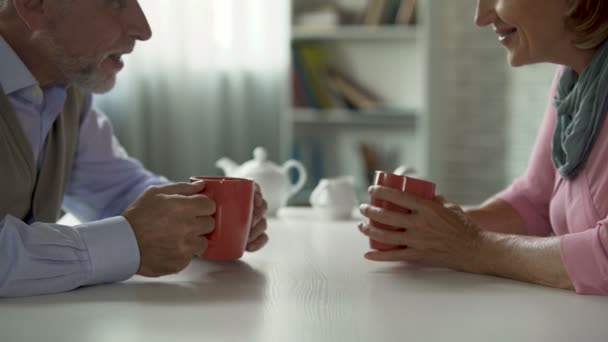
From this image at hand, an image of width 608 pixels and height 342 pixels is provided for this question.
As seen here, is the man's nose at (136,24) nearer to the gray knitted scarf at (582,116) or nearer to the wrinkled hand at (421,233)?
the wrinkled hand at (421,233)

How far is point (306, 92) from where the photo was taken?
4.06 metres

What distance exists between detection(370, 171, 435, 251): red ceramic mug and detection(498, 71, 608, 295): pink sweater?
20 cm

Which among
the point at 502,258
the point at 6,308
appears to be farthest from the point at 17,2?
the point at 502,258

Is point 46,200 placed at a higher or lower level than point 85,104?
lower

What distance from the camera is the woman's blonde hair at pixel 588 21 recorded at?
1205mm

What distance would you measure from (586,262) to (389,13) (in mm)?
3033

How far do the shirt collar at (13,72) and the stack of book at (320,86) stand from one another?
284 cm

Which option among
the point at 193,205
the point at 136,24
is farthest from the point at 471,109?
the point at 193,205

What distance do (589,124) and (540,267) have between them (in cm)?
27

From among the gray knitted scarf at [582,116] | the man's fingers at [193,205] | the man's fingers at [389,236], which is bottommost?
the man's fingers at [389,236]

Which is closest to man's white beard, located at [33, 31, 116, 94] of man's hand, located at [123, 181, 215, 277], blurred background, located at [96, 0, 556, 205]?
man's hand, located at [123, 181, 215, 277]

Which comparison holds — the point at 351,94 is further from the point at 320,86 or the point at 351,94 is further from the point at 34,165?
the point at 34,165

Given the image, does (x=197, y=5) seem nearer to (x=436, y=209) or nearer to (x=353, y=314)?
(x=436, y=209)

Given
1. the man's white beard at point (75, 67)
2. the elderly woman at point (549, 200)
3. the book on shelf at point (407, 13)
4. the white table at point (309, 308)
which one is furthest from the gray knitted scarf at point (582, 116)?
the book on shelf at point (407, 13)
